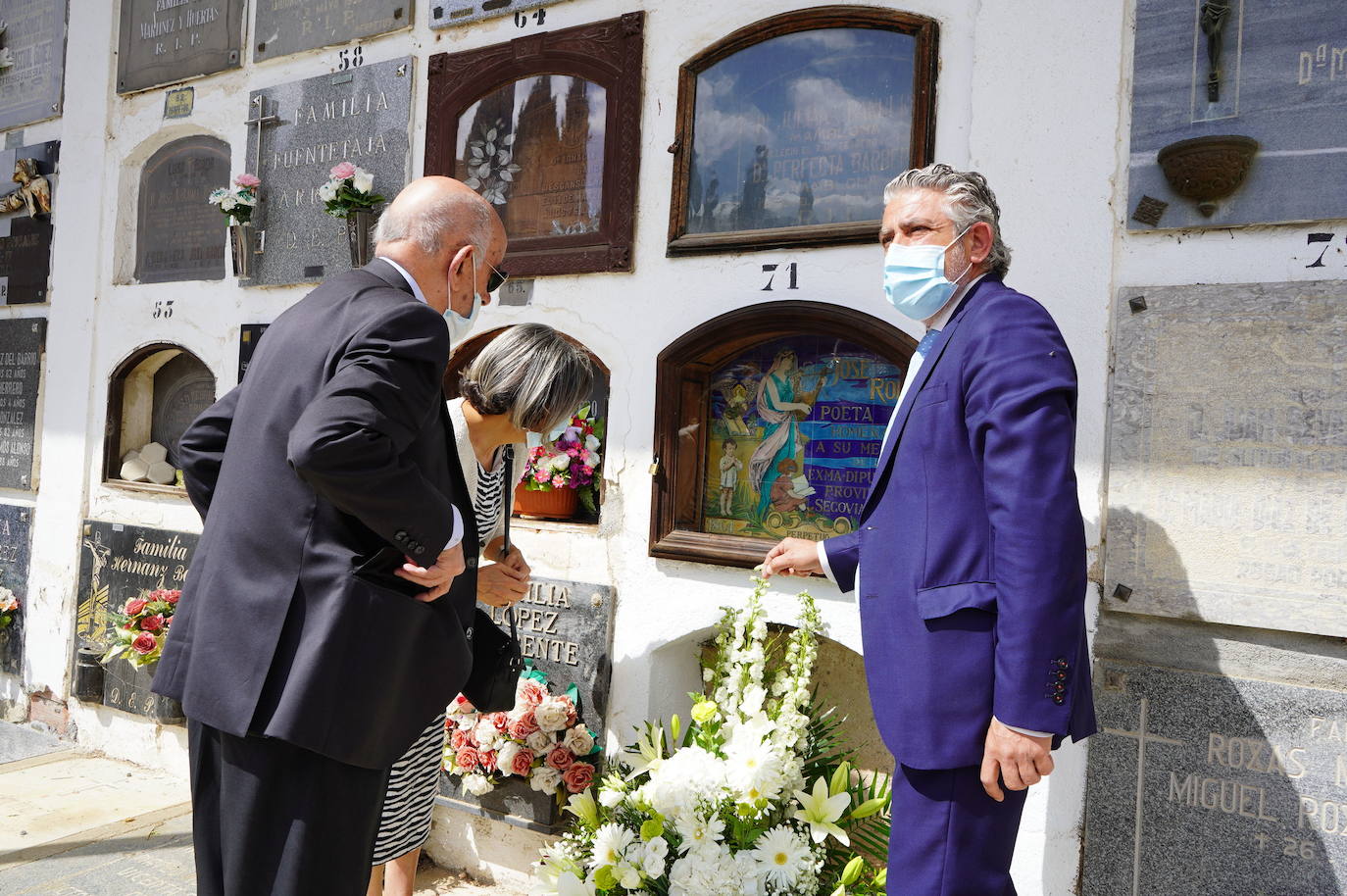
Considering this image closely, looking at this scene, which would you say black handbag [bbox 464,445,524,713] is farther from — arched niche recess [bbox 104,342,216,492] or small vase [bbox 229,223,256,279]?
arched niche recess [bbox 104,342,216,492]

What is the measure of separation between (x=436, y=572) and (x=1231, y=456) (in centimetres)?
189

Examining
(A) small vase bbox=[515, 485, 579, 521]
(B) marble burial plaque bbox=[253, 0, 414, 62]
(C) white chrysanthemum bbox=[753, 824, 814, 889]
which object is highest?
(B) marble burial plaque bbox=[253, 0, 414, 62]

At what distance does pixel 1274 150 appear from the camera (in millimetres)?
2340

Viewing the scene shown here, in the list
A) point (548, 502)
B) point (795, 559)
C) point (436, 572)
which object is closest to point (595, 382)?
point (548, 502)

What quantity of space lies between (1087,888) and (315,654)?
2.04m

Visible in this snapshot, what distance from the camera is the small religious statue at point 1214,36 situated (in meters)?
2.40

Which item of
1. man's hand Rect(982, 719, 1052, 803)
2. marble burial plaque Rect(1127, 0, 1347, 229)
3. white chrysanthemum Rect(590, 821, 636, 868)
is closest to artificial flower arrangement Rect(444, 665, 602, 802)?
white chrysanthemum Rect(590, 821, 636, 868)

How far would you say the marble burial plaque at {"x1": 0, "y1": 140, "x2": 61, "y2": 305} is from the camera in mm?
5207

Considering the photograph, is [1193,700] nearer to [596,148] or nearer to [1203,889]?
[1203,889]

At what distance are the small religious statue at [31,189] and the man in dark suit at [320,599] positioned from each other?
439 centimetres

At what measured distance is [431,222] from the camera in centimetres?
195

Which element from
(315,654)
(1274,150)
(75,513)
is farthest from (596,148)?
(75,513)

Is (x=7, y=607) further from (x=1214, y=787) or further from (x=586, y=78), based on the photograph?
(x=1214, y=787)

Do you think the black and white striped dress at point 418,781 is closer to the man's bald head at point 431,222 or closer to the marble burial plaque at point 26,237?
the man's bald head at point 431,222
